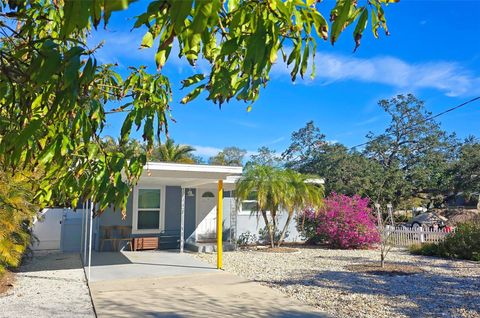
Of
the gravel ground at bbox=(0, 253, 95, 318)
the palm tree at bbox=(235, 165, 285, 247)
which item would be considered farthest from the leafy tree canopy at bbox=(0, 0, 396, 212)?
the palm tree at bbox=(235, 165, 285, 247)

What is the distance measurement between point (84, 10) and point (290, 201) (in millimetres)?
14616

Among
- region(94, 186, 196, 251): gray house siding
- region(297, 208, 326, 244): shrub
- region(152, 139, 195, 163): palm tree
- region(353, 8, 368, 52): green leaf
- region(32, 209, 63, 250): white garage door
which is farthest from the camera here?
region(152, 139, 195, 163): palm tree

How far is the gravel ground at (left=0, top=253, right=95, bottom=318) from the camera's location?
719 cm

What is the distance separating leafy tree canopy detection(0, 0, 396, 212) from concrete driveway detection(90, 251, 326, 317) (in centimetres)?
520

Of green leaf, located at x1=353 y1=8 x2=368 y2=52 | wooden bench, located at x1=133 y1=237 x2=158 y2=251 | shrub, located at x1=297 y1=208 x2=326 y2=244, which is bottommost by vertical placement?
wooden bench, located at x1=133 y1=237 x2=158 y2=251

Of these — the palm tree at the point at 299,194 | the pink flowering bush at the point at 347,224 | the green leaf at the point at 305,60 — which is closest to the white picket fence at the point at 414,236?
the pink flowering bush at the point at 347,224

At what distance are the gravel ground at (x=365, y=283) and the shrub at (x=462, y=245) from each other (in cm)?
82

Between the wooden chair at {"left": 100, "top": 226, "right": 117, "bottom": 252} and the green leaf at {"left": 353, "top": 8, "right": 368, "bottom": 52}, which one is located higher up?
the green leaf at {"left": 353, "top": 8, "right": 368, "bottom": 52}

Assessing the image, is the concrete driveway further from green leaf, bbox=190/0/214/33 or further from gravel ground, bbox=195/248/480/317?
green leaf, bbox=190/0/214/33

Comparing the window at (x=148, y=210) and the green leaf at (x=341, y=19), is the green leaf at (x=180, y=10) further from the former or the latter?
the window at (x=148, y=210)

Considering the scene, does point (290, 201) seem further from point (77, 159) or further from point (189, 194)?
point (77, 159)

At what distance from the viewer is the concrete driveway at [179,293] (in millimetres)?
7164

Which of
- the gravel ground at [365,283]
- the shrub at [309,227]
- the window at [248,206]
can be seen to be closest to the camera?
the gravel ground at [365,283]

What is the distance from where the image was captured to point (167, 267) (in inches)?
459
